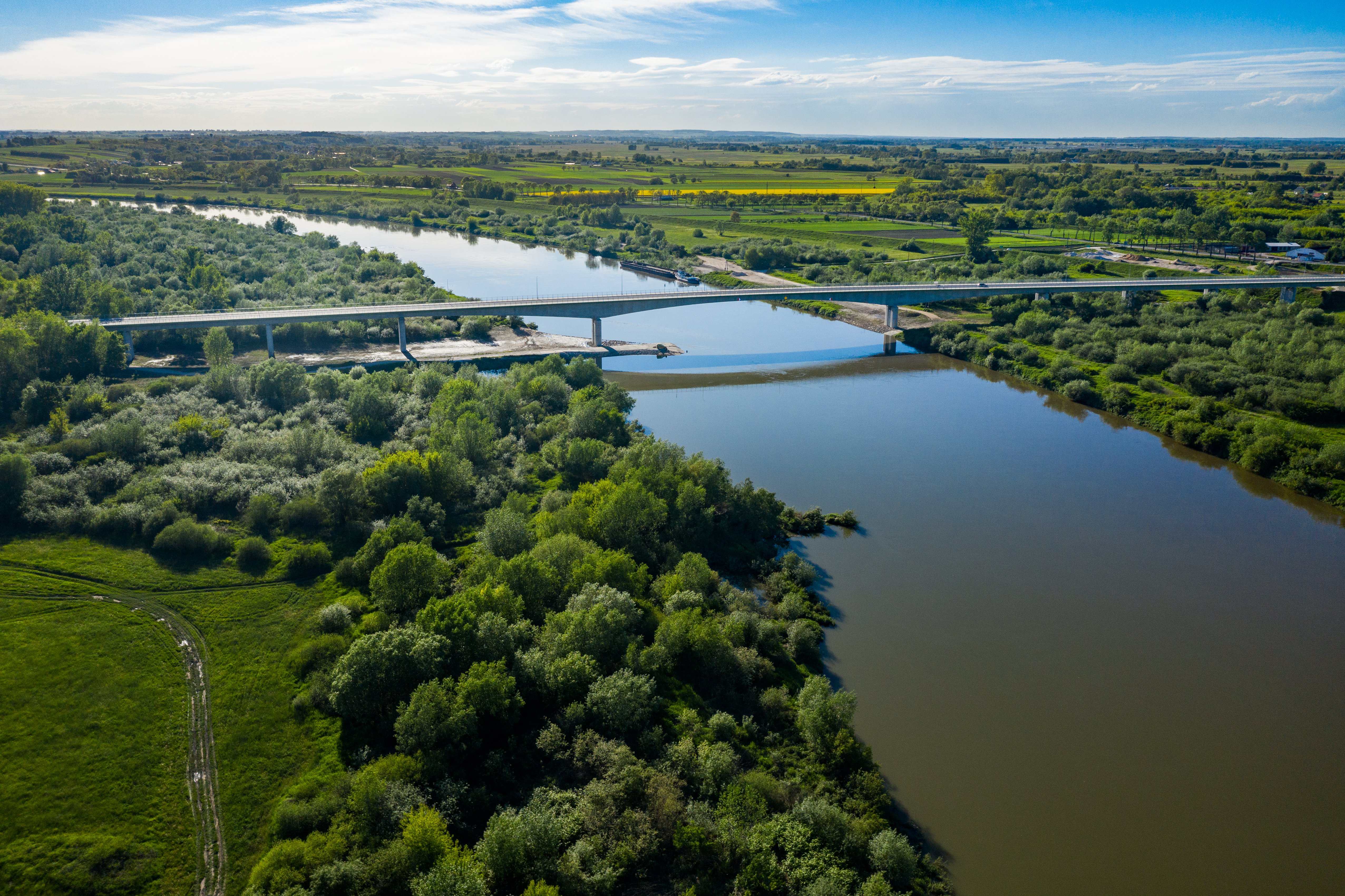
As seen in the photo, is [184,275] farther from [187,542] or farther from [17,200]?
[187,542]

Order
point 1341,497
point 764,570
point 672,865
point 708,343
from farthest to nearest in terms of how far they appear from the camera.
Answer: point 708,343 → point 1341,497 → point 764,570 → point 672,865

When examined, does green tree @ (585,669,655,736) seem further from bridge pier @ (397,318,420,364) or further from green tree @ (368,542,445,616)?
bridge pier @ (397,318,420,364)

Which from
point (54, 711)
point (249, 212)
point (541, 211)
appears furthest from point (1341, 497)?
point (249, 212)

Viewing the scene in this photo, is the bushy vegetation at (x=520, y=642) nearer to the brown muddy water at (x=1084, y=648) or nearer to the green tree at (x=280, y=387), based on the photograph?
the brown muddy water at (x=1084, y=648)

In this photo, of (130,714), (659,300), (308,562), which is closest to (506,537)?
(308,562)

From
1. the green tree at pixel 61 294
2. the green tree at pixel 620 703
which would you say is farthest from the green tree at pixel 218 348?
the green tree at pixel 620 703

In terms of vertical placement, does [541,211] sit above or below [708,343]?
above

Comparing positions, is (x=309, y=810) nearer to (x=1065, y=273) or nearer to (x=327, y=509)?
(x=327, y=509)
